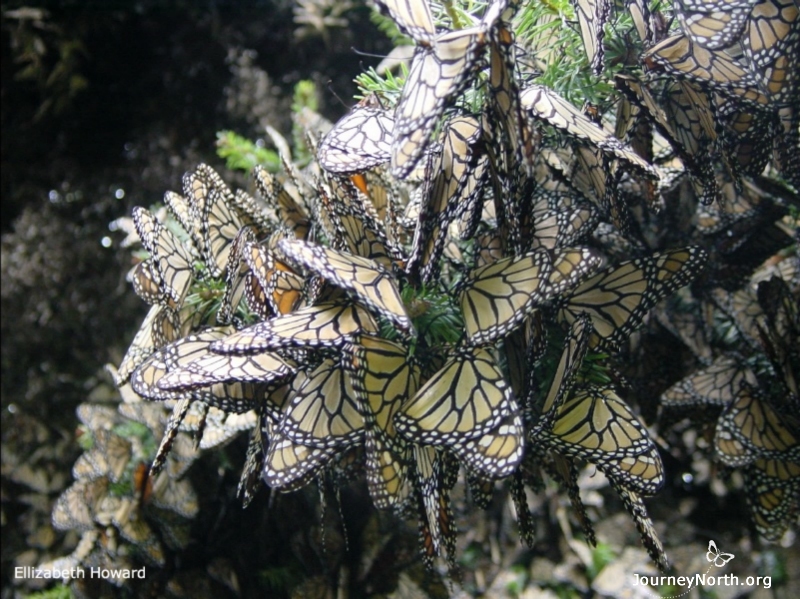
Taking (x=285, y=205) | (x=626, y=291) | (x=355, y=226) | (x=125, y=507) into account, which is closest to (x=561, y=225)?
(x=626, y=291)

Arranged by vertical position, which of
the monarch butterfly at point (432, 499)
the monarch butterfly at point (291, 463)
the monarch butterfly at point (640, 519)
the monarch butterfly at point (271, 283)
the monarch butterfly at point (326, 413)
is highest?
the monarch butterfly at point (271, 283)

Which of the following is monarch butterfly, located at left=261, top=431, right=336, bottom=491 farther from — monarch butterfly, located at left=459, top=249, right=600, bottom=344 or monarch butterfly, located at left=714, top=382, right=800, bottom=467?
monarch butterfly, located at left=714, top=382, right=800, bottom=467

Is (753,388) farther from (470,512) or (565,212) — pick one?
(470,512)

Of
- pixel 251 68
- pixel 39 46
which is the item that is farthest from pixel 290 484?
pixel 39 46

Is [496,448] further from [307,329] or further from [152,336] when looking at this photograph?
[152,336]

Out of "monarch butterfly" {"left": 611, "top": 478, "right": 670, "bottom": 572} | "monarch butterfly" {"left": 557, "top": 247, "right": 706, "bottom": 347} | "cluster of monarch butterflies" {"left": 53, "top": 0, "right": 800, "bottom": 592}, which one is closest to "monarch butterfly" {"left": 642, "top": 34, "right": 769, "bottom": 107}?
"cluster of monarch butterflies" {"left": 53, "top": 0, "right": 800, "bottom": 592}

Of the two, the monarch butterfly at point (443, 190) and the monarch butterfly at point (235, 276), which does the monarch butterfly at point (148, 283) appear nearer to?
the monarch butterfly at point (235, 276)

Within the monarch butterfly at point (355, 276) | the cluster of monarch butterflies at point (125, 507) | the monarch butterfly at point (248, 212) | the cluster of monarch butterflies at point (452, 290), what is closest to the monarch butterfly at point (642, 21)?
the cluster of monarch butterflies at point (452, 290)
